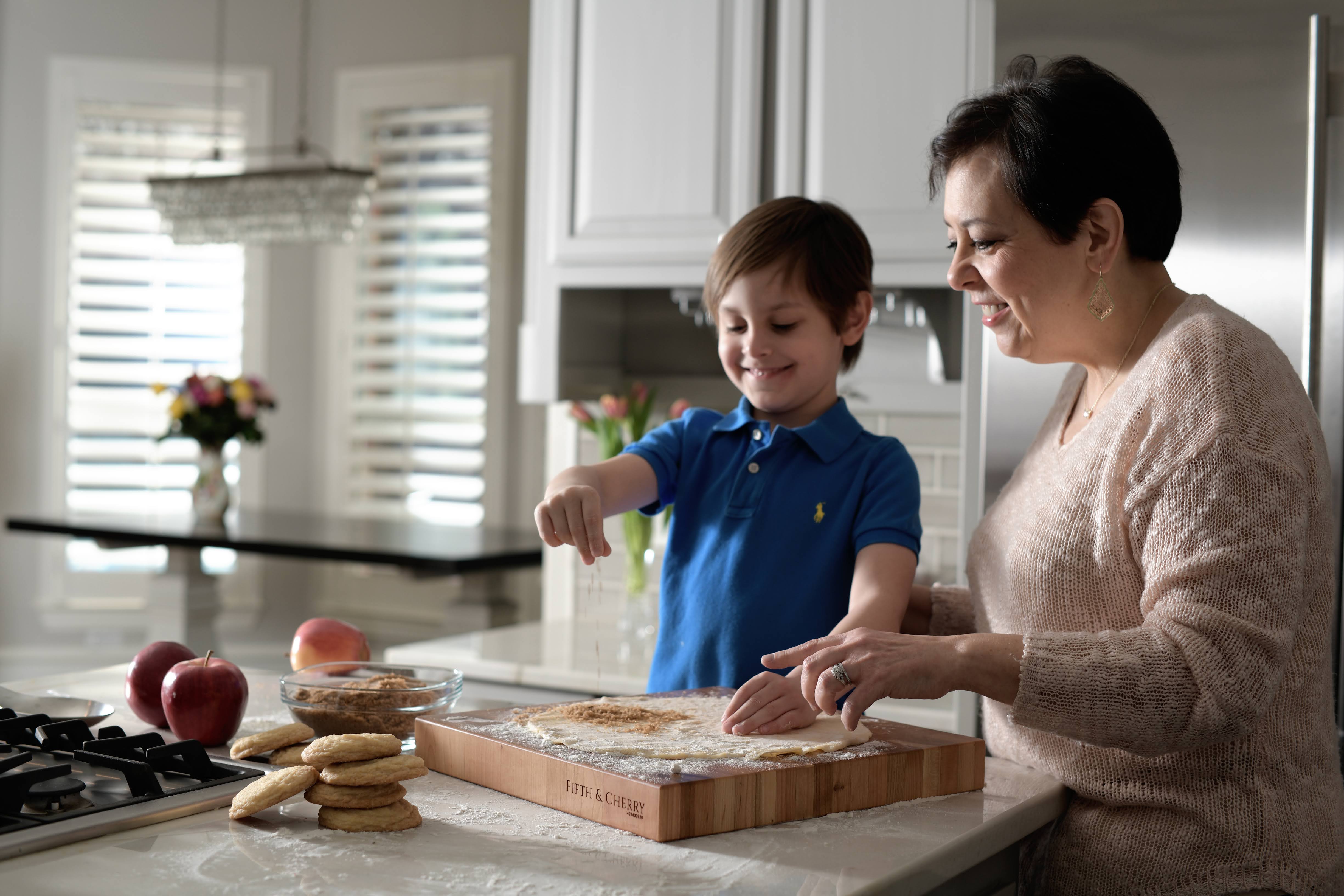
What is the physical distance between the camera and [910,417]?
2604mm

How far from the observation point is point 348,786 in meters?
0.92

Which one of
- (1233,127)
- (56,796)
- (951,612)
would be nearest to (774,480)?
(951,612)

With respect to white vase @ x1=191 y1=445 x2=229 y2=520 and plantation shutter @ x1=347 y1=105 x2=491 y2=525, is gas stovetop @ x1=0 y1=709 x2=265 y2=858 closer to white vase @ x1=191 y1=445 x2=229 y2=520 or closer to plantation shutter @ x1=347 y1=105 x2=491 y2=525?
white vase @ x1=191 y1=445 x2=229 y2=520

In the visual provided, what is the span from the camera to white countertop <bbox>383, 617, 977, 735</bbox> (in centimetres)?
217

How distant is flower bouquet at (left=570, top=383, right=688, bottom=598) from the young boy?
3.81 ft

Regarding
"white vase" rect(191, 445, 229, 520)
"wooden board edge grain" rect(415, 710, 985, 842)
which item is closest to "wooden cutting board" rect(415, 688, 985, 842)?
"wooden board edge grain" rect(415, 710, 985, 842)

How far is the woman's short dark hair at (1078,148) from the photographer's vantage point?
1.14 meters

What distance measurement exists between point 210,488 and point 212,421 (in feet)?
0.80

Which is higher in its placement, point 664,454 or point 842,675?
point 664,454

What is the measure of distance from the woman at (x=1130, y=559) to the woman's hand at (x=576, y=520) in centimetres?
33

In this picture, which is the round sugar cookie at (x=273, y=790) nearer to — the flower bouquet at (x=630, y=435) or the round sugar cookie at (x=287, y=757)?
the round sugar cookie at (x=287, y=757)

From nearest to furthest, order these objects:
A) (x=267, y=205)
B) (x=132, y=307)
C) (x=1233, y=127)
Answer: (x=1233, y=127) → (x=267, y=205) → (x=132, y=307)

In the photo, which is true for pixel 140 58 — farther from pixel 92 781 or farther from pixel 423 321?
pixel 92 781

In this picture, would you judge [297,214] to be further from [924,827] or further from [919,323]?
[924,827]
